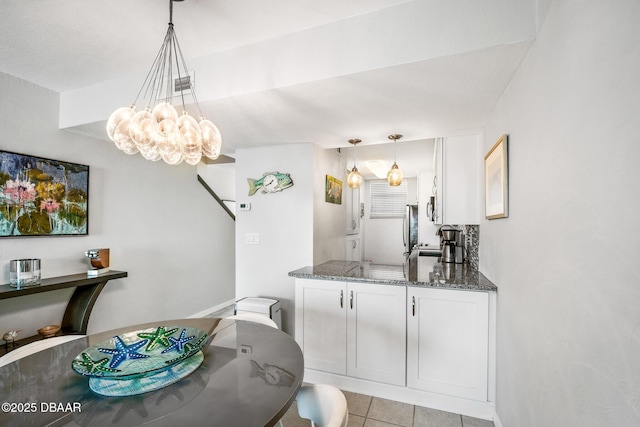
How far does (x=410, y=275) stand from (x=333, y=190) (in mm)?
1572

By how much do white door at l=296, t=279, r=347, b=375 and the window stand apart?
4.30 m

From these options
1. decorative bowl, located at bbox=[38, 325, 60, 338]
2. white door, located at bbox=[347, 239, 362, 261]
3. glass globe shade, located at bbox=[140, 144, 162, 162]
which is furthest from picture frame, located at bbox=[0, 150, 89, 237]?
white door, located at bbox=[347, 239, 362, 261]

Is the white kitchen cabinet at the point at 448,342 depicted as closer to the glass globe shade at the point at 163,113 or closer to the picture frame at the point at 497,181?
the picture frame at the point at 497,181

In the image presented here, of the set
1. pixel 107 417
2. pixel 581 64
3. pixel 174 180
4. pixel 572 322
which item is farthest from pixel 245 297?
pixel 581 64

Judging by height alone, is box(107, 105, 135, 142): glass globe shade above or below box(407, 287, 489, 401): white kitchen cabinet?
above

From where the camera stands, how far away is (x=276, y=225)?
3.20m

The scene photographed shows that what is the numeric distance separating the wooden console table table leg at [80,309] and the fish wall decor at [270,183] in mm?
1732

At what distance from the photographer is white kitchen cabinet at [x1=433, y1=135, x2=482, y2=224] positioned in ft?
8.57

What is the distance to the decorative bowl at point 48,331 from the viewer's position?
7.85 ft

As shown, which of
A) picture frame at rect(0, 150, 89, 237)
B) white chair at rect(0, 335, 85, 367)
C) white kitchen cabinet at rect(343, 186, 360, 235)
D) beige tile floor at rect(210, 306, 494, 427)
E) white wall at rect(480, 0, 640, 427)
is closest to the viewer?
white wall at rect(480, 0, 640, 427)

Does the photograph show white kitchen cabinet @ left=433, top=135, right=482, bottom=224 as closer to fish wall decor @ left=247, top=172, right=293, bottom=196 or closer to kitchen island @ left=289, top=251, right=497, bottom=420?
kitchen island @ left=289, top=251, right=497, bottom=420

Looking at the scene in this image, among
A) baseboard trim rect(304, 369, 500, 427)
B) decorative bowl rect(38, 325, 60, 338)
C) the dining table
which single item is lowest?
baseboard trim rect(304, 369, 500, 427)

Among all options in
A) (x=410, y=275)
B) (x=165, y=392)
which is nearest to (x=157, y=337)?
(x=165, y=392)

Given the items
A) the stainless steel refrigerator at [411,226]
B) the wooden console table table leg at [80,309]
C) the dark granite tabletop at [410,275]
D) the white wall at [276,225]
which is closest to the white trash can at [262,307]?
the white wall at [276,225]
